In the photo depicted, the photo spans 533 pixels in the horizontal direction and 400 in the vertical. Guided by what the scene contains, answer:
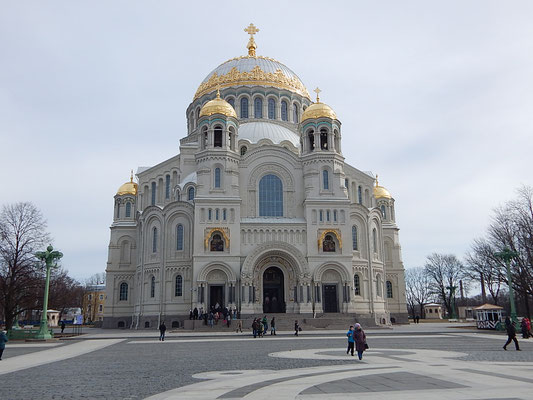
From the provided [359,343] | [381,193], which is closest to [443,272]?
[381,193]

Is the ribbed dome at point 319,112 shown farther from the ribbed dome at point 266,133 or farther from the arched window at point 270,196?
the arched window at point 270,196

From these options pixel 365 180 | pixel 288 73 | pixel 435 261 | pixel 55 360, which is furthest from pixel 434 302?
pixel 55 360

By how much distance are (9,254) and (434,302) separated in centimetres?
8146

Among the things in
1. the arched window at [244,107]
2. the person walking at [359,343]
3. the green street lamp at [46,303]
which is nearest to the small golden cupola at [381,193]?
the arched window at [244,107]

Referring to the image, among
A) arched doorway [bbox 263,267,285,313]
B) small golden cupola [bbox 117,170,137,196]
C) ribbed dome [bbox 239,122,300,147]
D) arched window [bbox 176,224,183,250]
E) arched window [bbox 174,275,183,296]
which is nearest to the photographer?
arched doorway [bbox 263,267,285,313]

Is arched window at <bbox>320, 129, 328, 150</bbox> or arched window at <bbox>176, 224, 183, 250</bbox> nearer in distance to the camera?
arched window at <bbox>176, 224, 183, 250</bbox>

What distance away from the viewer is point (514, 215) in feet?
140

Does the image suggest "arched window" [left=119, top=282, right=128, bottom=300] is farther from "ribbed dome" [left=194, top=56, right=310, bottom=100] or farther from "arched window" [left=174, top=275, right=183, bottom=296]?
"ribbed dome" [left=194, top=56, right=310, bottom=100]

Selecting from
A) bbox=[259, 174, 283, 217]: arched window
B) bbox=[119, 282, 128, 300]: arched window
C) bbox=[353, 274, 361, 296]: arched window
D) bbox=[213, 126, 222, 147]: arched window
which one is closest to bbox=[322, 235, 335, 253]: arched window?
bbox=[353, 274, 361, 296]: arched window

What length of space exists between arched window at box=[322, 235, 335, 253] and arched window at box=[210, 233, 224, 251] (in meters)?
8.94

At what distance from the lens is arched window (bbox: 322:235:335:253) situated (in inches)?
1756

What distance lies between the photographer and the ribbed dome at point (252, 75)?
191ft

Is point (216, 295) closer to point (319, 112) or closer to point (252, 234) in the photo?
point (252, 234)

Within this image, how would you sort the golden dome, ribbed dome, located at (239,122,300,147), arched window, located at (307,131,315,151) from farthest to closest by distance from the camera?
ribbed dome, located at (239,122,300,147) < arched window, located at (307,131,315,151) < the golden dome
